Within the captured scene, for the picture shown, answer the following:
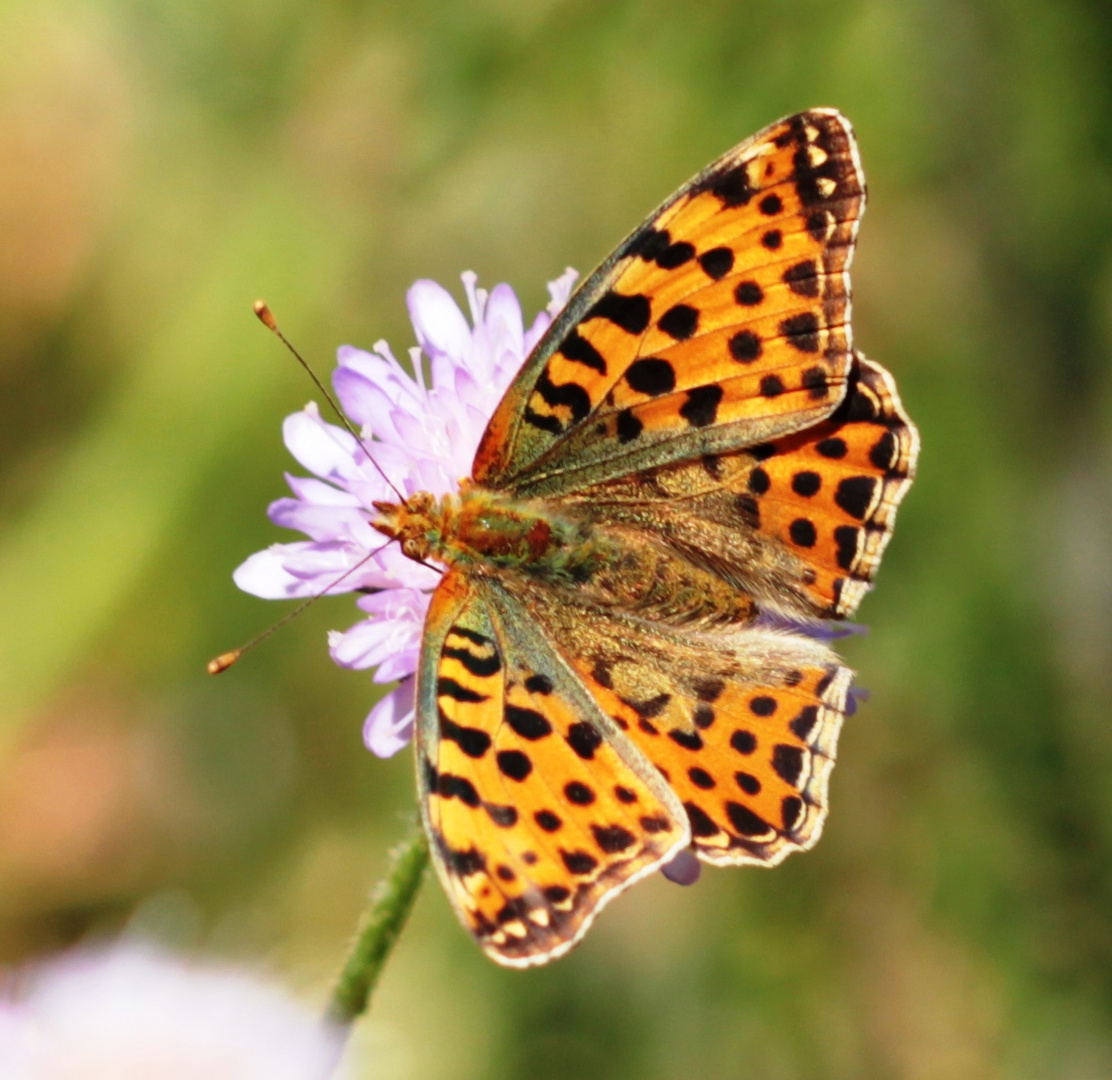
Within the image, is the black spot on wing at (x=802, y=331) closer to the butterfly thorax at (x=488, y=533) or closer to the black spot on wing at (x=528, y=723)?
the butterfly thorax at (x=488, y=533)

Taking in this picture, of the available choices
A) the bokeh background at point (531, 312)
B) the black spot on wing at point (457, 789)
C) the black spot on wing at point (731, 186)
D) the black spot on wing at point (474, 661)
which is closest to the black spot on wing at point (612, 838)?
the black spot on wing at point (457, 789)

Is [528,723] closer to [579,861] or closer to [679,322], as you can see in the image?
[579,861]

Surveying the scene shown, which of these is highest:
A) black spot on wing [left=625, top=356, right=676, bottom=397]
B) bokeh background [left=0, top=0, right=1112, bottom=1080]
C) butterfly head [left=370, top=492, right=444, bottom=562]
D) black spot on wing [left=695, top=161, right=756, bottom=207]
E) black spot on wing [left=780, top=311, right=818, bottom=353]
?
black spot on wing [left=695, top=161, right=756, bottom=207]

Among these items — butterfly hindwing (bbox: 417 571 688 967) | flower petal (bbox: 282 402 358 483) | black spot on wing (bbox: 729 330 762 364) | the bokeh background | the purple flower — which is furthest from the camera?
the bokeh background

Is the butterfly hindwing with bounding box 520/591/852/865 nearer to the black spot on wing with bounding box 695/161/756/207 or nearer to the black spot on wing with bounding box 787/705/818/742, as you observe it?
the black spot on wing with bounding box 787/705/818/742

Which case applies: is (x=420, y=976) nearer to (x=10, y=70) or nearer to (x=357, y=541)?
(x=357, y=541)

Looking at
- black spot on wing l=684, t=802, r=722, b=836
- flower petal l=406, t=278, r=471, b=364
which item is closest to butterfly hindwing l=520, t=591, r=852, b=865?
black spot on wing l=684, t=802, r=722, b=836

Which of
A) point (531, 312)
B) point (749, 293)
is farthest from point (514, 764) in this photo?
point (531, 312)
